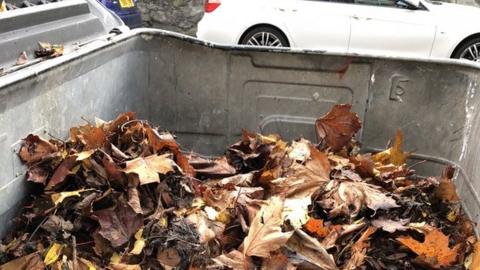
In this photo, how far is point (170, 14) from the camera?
35.2 feet

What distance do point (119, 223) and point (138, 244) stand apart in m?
0.13

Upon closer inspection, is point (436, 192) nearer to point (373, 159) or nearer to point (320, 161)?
point (373, 159)

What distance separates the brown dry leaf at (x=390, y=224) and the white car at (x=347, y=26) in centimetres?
553

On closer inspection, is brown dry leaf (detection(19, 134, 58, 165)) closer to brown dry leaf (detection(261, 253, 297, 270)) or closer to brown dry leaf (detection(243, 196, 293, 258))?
brown dry leaf (detection(243, 196, 293, 258))

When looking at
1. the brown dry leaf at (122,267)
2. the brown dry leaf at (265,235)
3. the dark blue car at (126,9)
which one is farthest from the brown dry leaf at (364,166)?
the dark blue car at (126,9)

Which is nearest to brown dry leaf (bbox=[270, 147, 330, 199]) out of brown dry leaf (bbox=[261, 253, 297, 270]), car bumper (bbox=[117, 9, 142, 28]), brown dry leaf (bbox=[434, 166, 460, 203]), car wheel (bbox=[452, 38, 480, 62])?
brown dry leaf (bbox=[261, 253, 297, 270])

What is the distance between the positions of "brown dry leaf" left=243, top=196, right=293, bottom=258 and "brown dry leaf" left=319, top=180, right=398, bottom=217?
0.98 feet

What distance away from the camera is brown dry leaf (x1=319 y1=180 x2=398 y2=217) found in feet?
8.76

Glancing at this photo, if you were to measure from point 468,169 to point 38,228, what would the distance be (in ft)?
6.90

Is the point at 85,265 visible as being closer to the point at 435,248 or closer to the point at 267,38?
the point at 435,248

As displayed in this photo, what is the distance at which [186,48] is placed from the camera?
11.0ft

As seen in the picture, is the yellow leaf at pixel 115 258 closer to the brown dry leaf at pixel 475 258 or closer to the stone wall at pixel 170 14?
the brown dry leaf at pixel 475 258

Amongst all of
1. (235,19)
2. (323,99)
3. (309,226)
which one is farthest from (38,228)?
(235,19)

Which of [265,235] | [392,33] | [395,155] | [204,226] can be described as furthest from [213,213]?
[392,33]
